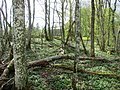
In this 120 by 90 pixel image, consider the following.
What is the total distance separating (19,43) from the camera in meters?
8.66

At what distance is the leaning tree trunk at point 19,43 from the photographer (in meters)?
8.49

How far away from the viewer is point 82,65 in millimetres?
13945

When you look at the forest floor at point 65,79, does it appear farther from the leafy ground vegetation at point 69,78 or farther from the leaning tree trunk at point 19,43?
the leaning tree trunk at point 19,43

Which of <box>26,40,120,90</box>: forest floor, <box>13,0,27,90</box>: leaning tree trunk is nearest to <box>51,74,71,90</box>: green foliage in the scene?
<box>26,40,120,90</box>: forest floor

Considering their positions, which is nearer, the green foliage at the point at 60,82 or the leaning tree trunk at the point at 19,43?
the leaning tree trunk at the point at 19,43

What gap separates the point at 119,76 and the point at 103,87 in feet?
5.89

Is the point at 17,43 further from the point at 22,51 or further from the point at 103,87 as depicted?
the point at 103,87

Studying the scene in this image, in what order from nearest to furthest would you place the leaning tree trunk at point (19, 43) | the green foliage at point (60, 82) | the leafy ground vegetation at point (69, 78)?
the leaning tree trunk at point (19, 43), the green foliage at point (60, 82), the leafy ground vegetation at point (69, 78)

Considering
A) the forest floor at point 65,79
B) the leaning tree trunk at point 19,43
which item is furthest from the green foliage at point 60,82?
the leaning tree trunk at point 19,43

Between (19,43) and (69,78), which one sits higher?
(19,43)

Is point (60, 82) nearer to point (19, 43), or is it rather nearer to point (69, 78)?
point (69, 78)

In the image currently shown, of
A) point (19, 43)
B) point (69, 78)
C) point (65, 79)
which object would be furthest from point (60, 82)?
point (19, 43)

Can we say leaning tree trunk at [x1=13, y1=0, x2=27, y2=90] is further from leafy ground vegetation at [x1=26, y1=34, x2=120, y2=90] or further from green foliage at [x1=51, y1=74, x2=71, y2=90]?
green foliage at [x1=51, y1=74, x2=71, y2=90]

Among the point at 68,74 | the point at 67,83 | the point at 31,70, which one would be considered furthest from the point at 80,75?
the point at 31,70
